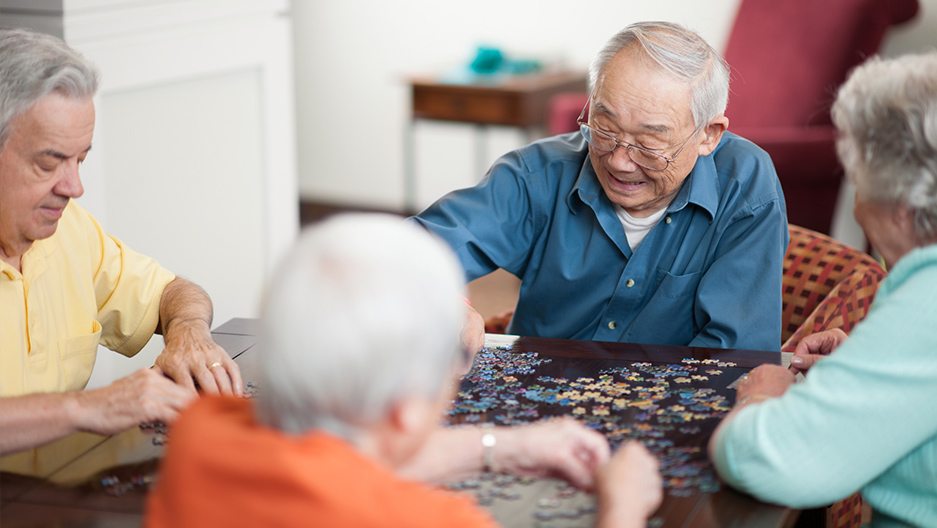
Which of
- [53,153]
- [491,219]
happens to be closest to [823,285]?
[491,219]

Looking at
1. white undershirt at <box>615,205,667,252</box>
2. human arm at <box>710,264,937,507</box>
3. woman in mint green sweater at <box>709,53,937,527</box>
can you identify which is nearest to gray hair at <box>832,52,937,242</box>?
woman in mint green sweater at <box>709,53,937,527</box>

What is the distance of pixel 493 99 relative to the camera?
20.3 ft

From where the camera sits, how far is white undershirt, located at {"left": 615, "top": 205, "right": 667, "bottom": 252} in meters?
2.52

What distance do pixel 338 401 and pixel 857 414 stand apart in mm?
827

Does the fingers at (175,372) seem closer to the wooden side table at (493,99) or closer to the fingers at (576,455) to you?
the fingers at (576,455)

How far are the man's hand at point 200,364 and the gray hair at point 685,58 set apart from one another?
1.11m

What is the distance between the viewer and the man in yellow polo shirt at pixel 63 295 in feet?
5.65

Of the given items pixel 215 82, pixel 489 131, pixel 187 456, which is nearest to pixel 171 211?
pixel 215 82

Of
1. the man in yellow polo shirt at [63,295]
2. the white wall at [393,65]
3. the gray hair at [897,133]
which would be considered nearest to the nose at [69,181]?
the man in yellow polo shirt at [63,295]

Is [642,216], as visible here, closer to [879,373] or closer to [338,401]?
[879,373]

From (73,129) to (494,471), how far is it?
3.31ft

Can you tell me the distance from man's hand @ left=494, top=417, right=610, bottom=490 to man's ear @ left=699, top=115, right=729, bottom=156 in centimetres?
113

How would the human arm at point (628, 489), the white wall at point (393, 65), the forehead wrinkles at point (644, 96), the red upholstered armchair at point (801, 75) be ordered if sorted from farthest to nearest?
the white wall at point (393, 65), the red upholstered armchair at point (801, 75), the forehead wrinkles at point (644, 96), the human arm at point (628, 489)

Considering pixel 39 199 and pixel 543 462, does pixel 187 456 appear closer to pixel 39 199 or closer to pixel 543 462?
pixel 543 462
